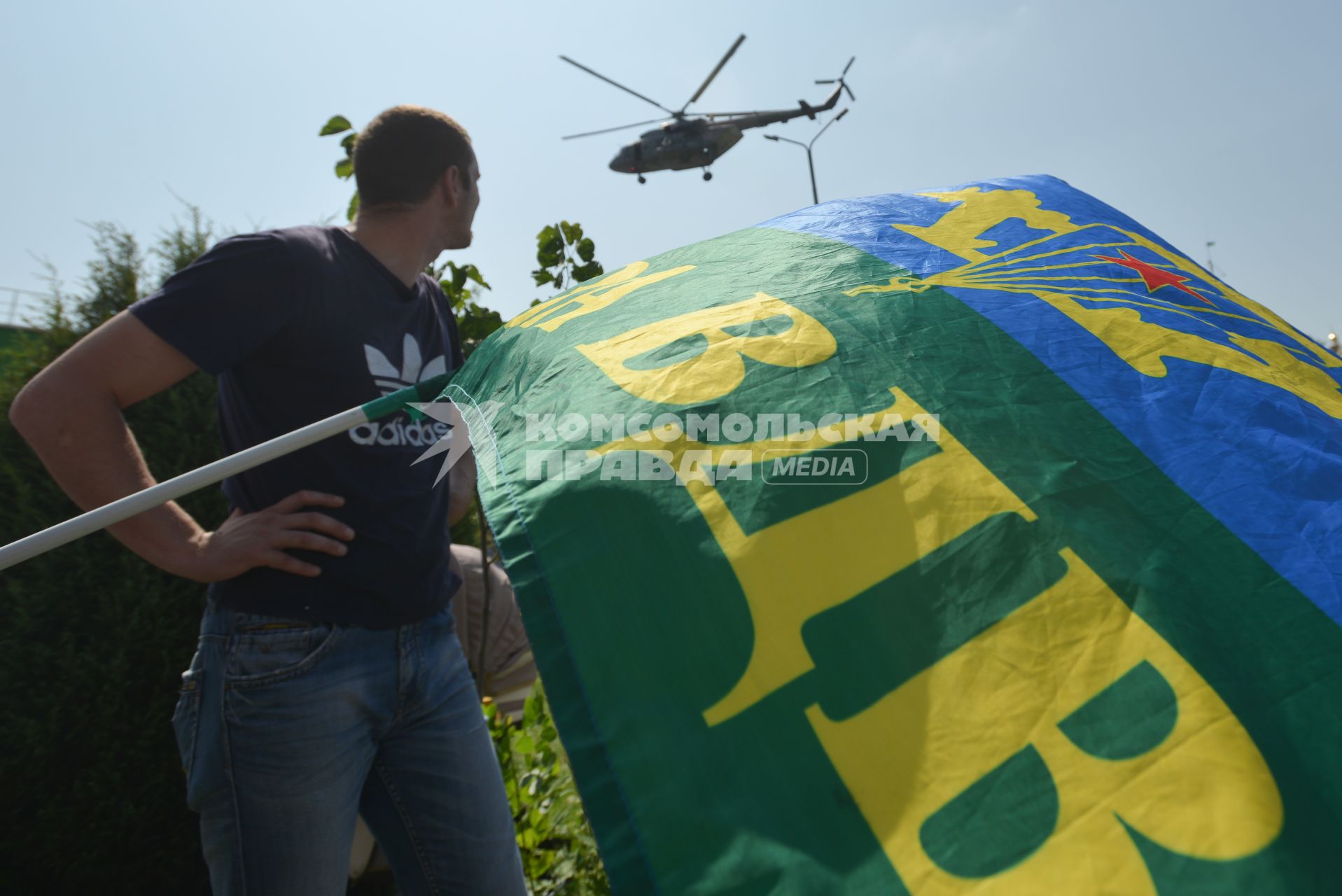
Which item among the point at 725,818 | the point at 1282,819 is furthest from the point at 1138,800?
the point at 725,818

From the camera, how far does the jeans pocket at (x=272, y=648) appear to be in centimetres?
144

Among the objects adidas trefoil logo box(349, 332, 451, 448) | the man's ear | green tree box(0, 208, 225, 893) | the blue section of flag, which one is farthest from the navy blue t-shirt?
green tree box(0, 208, 225, 893)

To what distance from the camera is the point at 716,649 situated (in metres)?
1.00

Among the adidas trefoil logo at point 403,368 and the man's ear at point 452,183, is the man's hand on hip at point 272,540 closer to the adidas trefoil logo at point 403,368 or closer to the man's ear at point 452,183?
the adidas trefoil logo at point 403,368

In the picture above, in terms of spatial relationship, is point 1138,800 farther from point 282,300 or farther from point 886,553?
point 282,300

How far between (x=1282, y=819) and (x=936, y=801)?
0.33 meters

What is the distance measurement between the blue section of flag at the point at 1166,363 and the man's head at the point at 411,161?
2.43 ft

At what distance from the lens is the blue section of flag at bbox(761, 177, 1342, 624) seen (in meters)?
1.14

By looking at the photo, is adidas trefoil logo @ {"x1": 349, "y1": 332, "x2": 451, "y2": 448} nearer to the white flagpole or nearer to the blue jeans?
the white flagpole

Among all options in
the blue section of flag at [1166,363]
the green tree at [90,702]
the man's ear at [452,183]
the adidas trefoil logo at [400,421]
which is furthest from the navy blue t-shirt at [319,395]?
the green tree at [90,702]

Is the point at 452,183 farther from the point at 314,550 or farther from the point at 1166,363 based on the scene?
the point at 1166,363

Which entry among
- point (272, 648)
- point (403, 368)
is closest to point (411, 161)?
point (403, 368)

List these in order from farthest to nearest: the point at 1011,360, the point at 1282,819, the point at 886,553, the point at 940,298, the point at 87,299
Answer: the point at 87,299
the point at 940,298
the point at 1011,360
the point at 886,553
the point at 1282,819

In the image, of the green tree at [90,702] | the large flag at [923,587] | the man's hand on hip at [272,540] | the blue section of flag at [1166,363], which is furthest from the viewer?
the green tree at [90,702]
